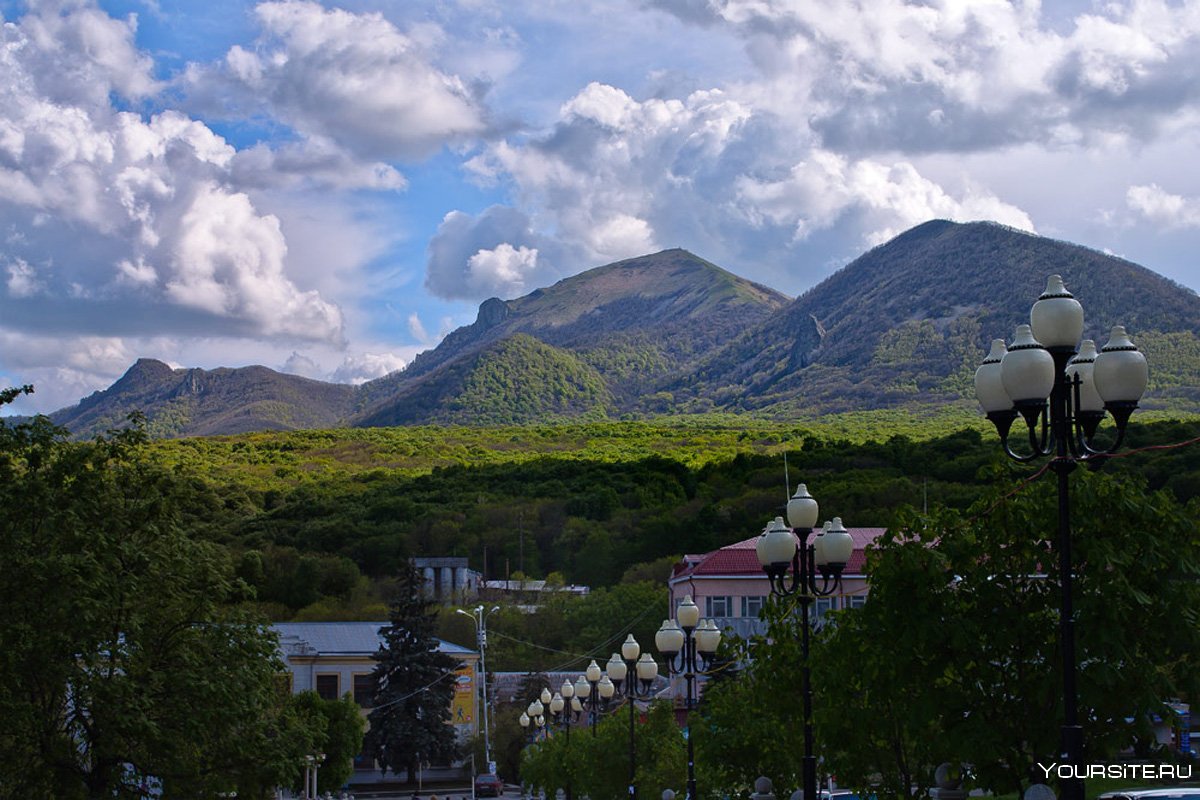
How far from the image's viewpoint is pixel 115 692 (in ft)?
74.3

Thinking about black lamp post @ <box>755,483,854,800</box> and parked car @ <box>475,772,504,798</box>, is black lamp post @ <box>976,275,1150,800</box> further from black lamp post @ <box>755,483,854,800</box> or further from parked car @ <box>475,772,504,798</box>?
parked car @ <box>475,772,504,798</box>

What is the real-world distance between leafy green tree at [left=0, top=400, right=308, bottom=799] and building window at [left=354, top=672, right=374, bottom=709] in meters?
42.1

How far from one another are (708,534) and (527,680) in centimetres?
1934

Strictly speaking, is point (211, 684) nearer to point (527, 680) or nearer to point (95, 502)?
point (95, 502)

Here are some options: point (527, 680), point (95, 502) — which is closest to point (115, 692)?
point (95, 502)

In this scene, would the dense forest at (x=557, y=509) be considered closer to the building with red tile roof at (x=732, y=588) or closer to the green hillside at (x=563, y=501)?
the green hillside at (x=563, y=501)

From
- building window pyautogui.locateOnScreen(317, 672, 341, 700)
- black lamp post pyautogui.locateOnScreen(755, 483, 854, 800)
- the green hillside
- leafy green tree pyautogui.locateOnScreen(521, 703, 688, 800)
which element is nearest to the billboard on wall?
building window pyautogui.locateOnScreen(317, 672, 341, 700)

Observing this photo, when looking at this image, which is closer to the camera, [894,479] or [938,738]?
[938,738]

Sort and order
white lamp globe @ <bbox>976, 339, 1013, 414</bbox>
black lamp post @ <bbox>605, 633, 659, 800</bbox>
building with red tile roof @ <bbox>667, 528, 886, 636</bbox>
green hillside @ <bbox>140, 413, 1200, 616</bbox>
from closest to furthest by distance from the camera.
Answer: white lamp globe @ <bbox>976, 339, 1013, 414</bbox> < black lamp post @ <bbox>605, 633, 659, 800</bbox> < building with red tile roof @ <bbox>667, 528, 886, 636</bbox> < green hillside @ <bbox>140, 413, 1200, 616</bbox>

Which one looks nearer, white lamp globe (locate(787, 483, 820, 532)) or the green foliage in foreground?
the green foliage in foreground

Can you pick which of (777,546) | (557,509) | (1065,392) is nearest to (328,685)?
(557,509)

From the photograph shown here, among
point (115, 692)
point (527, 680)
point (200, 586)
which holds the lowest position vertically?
point (527, 680)

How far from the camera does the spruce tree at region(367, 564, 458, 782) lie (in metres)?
65.4

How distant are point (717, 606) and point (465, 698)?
61.7ft
